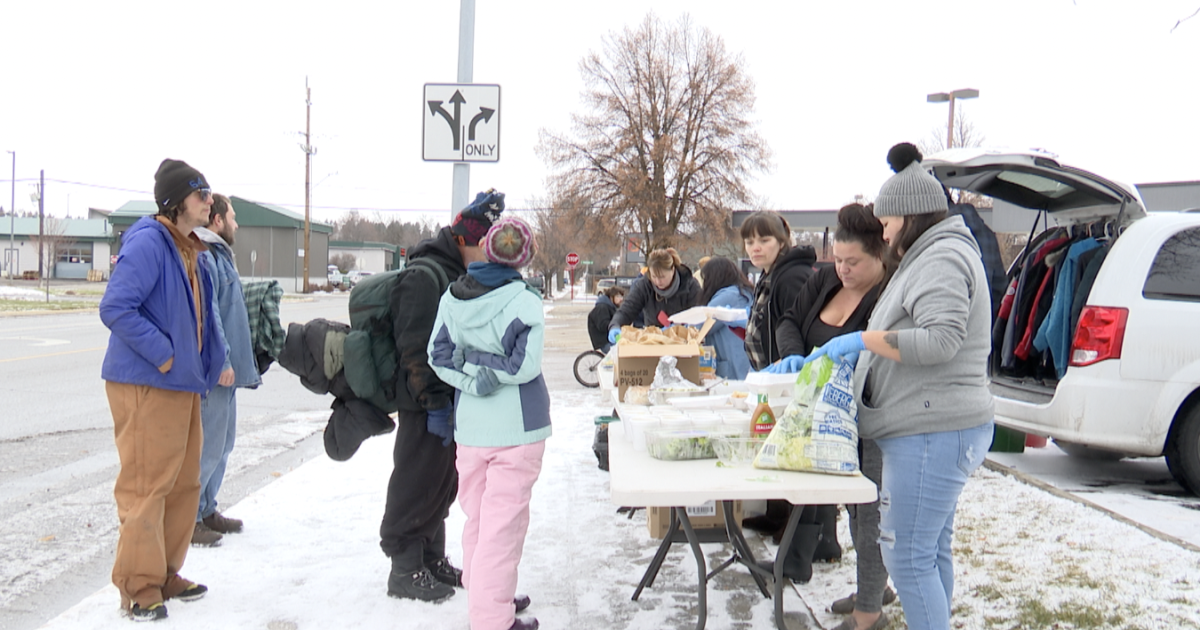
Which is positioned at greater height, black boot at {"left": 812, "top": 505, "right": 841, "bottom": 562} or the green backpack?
the green backpack

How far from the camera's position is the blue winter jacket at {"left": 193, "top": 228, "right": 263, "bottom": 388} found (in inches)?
172

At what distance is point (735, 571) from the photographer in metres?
4.20

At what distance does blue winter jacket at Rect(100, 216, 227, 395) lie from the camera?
11.0ft

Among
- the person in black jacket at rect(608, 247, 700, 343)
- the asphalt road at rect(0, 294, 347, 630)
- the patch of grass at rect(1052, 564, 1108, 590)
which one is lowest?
the asphalt road at rect(0, 294, 347, 630)

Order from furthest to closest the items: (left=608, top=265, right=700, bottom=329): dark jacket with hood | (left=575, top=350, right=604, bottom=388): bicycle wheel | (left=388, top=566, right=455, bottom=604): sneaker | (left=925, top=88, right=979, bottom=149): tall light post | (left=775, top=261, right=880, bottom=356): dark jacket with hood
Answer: (left=925, top=88, right=979, bottom=149): tall light post, (left=575, top=350, right=604, bottom=388): bicycle wheel, (left=608, top=265, right=700, bottom=329): dark jacket with hood, (left=775, top=261, right=880, bottom=356): dark jacket with hood, (left=388, top=566, right=455, bottom=604): sneaker

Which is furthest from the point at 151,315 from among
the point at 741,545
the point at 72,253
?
the point at 72,253

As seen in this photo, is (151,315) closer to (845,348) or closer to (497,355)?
(497,355)

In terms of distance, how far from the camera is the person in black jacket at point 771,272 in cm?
433

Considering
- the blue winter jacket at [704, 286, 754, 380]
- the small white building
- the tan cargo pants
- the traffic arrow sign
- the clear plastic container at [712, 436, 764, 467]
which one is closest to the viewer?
the clear plastic container at [712, 436, 764, 467]

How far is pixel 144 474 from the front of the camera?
3484 millimetres

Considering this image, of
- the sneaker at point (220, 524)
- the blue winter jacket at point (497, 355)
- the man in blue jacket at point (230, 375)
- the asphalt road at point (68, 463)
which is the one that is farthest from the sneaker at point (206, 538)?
the blue winter jacket at point (497, 355)

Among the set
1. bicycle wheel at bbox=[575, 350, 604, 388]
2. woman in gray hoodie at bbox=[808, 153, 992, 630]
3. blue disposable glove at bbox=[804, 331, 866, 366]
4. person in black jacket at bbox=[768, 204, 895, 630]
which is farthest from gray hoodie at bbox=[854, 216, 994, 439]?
bicycle wheel at bbox=[575, 350, 604, 388]

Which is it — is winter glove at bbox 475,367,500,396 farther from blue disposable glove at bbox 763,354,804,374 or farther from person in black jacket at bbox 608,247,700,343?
person in black jacket at bbox 608,247,700,343

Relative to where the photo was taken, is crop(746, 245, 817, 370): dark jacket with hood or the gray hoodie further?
crop(746, 245, 817, 370): dark jacket with hood
